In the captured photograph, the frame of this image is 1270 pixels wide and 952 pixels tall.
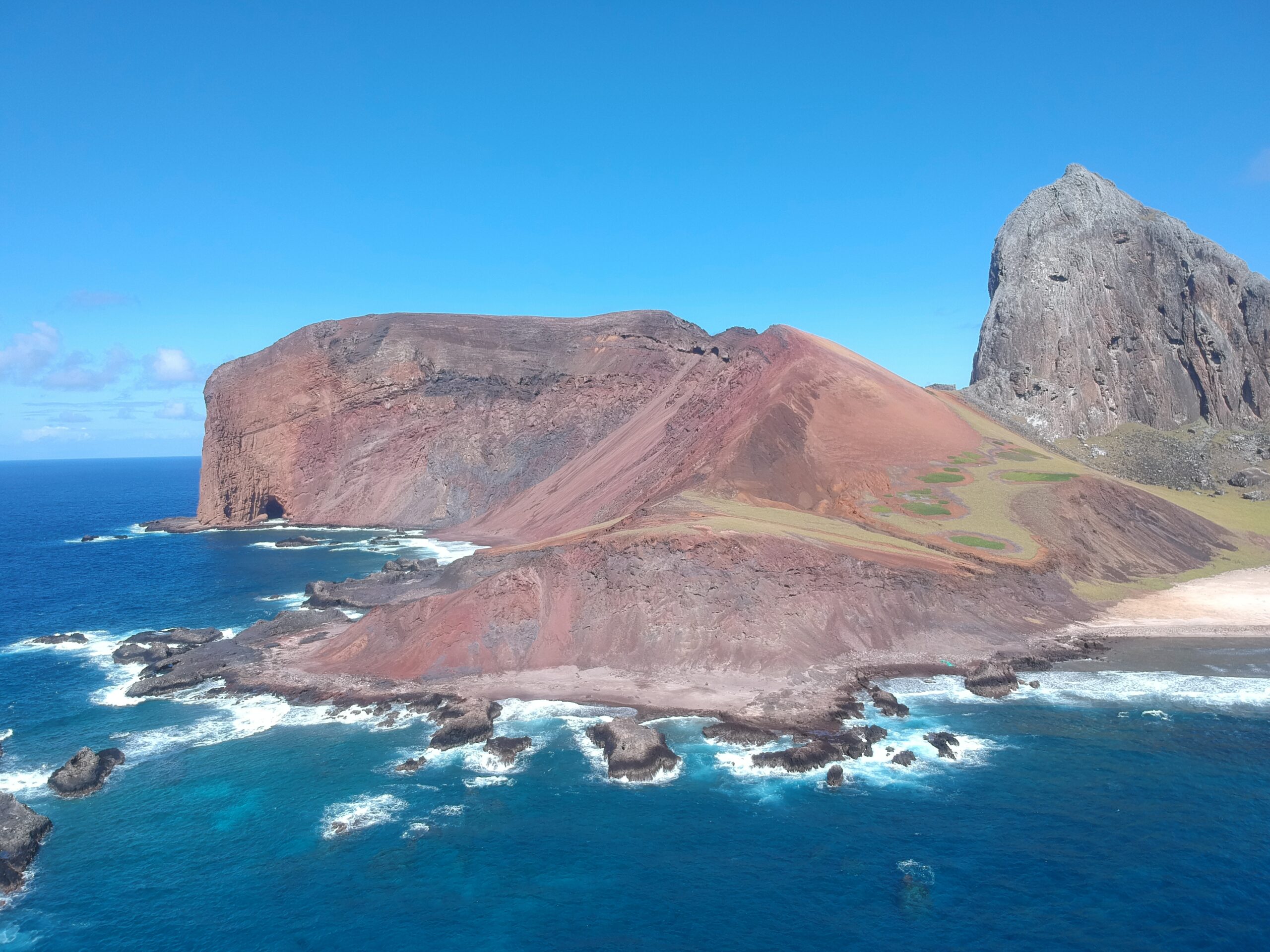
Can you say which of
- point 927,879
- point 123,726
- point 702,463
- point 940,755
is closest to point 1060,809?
point 940,755

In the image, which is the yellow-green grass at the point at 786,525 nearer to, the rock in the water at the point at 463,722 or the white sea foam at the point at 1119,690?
the white sea foam at the point at 1119,690

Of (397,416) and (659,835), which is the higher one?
(397,416)

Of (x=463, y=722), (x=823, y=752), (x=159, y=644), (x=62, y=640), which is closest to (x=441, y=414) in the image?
(x=62, y=640)

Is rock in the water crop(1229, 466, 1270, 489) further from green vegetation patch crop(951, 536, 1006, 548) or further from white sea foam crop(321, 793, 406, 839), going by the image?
white sea foam crop(321, 793, 406, 839)

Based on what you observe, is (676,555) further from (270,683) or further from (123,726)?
(123,726)

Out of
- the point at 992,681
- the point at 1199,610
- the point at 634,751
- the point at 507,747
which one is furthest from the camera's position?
the point at 1199,610

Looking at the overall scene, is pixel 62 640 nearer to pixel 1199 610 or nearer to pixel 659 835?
pixel 659 835
